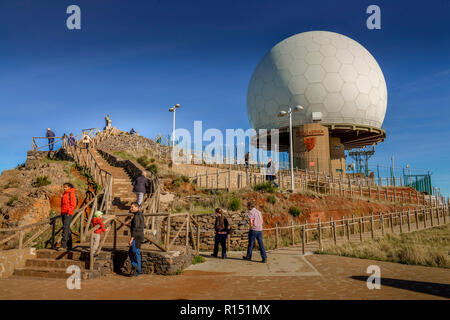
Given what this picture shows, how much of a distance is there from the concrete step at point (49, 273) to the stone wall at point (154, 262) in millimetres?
670

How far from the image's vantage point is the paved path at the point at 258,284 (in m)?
5.43

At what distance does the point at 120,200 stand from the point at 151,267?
18.5 feet

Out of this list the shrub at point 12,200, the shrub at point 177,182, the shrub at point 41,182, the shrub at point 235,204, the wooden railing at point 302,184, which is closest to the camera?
the shrub at point 235,204

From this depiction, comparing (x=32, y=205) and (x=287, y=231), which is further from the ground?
(x=32, y=205)

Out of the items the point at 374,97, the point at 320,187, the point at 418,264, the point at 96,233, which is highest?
the point at 374,97

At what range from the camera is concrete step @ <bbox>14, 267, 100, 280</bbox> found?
680 cm

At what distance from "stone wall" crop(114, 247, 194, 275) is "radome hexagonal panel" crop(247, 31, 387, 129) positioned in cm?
2362

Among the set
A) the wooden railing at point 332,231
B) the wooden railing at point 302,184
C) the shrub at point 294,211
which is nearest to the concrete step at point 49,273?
the wooden railing at point 332,231

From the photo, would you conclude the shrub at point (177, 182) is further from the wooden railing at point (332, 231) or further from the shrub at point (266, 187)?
the wooden railing at point (332, 231)

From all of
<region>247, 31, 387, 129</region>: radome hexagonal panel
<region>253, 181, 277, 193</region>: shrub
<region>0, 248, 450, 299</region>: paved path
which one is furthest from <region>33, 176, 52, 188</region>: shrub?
<region>247, 31, 387, 129</region>: radome hexagonal panel

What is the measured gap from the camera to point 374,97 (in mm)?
30328

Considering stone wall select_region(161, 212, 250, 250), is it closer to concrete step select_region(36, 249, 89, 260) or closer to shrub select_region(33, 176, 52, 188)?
concrete step select_region(36, 249, 89, 260)

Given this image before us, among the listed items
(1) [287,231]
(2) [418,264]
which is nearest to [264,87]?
(1) [287,231]
